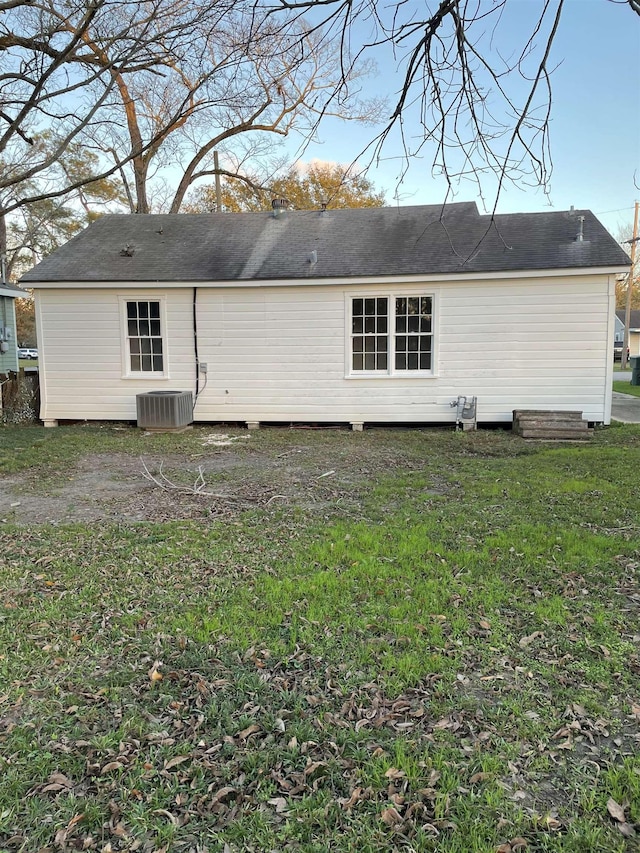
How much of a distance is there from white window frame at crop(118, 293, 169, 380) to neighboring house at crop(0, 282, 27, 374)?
8271 mm

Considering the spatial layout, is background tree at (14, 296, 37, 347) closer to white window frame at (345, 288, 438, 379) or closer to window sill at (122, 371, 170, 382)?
window sill at (122, 371, 170, 382)

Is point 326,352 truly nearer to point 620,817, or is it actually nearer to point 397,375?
point 397,375

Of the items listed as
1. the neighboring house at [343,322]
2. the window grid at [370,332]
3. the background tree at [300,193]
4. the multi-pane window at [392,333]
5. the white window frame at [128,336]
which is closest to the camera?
the neighboring house at [343,322]

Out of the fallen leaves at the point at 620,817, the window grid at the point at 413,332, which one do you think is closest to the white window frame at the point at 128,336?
the window grid at the point at 413,332

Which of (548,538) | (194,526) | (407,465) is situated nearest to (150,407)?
(407,465)

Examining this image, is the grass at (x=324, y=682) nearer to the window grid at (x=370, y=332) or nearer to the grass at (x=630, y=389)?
the window grid at (x=370, y=332)

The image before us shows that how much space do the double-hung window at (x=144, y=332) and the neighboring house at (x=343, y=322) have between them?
0.02m

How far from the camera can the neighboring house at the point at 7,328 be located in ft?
56.7

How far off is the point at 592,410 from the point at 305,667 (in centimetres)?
903

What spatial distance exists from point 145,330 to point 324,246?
13.0 ft

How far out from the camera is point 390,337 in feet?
34.5

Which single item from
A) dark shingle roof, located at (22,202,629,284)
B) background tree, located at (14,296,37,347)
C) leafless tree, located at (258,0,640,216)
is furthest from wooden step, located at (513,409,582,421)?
background tree, located at (14,296,37,347)

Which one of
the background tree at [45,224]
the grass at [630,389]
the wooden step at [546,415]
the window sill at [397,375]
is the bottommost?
the wooden step at [546,415]

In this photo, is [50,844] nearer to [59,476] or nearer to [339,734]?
[339,734]
